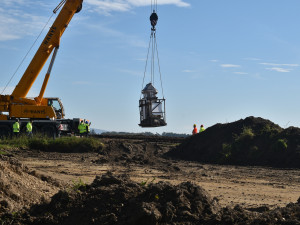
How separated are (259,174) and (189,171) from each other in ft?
8.58

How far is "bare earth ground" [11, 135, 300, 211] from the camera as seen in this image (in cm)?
1302

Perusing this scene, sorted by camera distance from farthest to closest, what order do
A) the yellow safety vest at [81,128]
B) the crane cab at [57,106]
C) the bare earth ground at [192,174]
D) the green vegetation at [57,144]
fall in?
1. the crane cab at [57,106]
2. the yellow safety vest at [81,128]
3. the green vegetation at [57,144]
4. the bare earth ground at [192,174]

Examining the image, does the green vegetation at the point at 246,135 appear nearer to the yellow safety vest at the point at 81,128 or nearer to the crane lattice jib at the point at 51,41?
the yellow safety vest at the point at 81,128

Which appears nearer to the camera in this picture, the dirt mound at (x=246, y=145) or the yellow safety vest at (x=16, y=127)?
the dirt mound at (x=246, y=145)

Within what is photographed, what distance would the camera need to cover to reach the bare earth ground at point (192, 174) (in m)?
13.0

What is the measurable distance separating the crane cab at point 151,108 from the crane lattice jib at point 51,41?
41.0ft

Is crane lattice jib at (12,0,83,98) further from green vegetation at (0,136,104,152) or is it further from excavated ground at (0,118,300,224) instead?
excavated ground at (0,118,300,224)

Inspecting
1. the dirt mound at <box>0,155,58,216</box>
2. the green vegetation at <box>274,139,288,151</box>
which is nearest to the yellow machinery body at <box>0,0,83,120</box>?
the green vegetation at <box>274,139,288,151</box>

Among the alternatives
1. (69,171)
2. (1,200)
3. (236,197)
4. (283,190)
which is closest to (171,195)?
(1,200)

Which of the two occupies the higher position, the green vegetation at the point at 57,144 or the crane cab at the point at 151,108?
the crane cab at the point at 151,108

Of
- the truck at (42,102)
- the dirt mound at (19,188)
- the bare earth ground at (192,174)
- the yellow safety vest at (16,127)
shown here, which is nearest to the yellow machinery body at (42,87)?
the truck at (42,102)

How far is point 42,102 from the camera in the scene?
1291 inches

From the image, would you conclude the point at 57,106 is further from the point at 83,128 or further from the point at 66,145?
the point at 66,145

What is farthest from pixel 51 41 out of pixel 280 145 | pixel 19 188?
pixel 19 188
